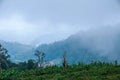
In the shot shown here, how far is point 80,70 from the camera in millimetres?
92688

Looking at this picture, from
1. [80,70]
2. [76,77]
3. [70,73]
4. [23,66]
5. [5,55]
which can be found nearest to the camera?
[76,77]

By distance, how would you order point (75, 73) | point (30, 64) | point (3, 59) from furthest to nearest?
point (30, 64) < point (3, 59) < point (75, 73)

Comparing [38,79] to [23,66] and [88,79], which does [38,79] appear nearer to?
[88,79]

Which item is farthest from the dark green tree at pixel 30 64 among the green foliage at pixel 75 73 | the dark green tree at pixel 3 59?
the green foliage at pixel 75 73

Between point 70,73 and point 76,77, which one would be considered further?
point 70,73

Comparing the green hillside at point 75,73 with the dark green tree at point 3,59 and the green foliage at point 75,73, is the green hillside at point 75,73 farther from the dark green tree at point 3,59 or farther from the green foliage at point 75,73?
the dark green tree at point 3,59

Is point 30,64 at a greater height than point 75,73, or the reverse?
point 30,64

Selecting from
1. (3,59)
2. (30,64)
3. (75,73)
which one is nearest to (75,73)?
(75,73)

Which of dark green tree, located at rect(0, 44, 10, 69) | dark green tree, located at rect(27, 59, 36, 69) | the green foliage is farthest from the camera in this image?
dark green tree, located at rect(27, 59, 36, 69)

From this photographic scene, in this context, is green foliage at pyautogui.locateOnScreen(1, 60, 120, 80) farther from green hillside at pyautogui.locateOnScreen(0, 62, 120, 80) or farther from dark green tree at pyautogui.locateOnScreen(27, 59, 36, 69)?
dark green tree at pyautogui.locateOnScreen(27, 59, 36, 69)

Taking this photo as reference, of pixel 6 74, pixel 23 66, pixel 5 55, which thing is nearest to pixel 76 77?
pixel 6 74

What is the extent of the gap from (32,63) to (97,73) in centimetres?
6065

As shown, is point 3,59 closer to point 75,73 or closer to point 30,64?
point 30,64

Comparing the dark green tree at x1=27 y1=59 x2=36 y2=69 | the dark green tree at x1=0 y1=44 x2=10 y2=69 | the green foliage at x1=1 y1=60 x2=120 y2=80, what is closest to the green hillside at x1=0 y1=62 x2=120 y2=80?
the green foliage at x1=1 y1=60 x2=120 y2=80
